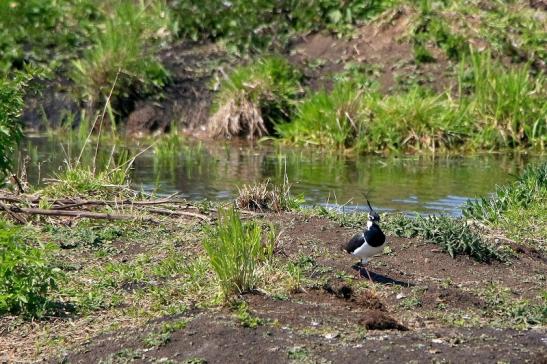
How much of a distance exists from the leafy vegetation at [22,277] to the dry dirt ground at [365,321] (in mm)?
348

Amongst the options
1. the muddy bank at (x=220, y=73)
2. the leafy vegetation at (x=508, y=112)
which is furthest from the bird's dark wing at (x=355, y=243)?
the muddy bank at (x=220, y=73)

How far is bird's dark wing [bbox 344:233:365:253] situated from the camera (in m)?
7.11

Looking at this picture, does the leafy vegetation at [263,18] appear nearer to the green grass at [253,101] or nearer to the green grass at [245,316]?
the green grass at [253,101]

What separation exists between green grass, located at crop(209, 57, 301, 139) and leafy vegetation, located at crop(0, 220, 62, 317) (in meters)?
9.08

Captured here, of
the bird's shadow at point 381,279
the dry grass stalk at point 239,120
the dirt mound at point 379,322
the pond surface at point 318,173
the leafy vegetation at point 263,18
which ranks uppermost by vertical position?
the leafy vegetation at point 263,18

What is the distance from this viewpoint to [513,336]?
6082 millimetres

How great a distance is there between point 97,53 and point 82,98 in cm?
66

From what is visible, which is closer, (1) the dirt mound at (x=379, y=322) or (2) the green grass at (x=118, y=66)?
(1) the dirt mound at (x=379, y=322)

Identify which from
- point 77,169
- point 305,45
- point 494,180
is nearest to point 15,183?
point 77,169

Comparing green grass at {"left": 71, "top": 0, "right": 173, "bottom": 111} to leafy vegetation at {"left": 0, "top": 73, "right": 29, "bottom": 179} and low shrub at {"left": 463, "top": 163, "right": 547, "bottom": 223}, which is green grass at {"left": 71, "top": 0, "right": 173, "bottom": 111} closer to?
low shrub at {"left": 463, "top": 163, "right": 547, "bottom": 223}

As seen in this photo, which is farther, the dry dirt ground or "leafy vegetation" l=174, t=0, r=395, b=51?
"leafy vegetation" l=174, t=0, r=395, b=51

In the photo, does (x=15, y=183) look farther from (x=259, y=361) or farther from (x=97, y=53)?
(x=97, y=53)

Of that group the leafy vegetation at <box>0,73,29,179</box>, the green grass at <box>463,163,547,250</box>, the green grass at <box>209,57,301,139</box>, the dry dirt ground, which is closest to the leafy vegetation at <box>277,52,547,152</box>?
the green grass at <box>209,57,301,139</box>

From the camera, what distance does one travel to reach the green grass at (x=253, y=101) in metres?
15.6
